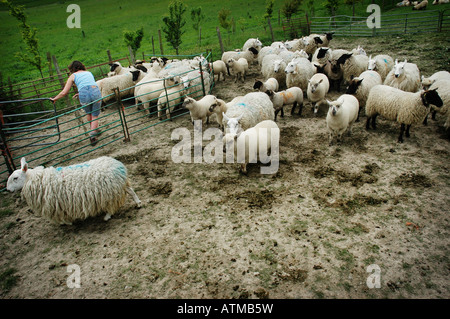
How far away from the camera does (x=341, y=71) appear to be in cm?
984

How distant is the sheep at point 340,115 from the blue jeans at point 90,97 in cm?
616

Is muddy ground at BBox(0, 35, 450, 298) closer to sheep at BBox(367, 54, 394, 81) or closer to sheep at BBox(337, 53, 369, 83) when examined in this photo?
sheep at BBox(367, 54, 394, 81)

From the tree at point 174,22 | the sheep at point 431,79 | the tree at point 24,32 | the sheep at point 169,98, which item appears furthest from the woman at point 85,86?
the tree at point 174,22

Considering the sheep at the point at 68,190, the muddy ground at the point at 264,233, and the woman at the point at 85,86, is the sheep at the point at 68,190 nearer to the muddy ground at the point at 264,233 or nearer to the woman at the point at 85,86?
the muddy ground at the point at 264,233

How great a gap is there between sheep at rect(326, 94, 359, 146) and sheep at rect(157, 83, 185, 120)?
4973 millimetres

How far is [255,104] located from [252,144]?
5.82 ft

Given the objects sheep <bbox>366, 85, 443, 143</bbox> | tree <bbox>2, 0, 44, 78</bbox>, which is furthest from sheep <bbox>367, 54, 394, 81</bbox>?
tree <bbox>2, 0, 44, 78</bbox>

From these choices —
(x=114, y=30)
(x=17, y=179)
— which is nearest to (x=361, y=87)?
(x=17, y=179)

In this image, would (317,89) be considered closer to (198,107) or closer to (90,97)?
(198,107)

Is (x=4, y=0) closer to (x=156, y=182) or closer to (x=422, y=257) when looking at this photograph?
(x=156, y=182)

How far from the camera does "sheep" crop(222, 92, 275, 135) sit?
21.6ft

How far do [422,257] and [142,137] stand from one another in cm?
730

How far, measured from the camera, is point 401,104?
21.2 ft

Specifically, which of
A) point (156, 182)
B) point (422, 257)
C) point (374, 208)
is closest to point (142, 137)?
point (156, 182)
